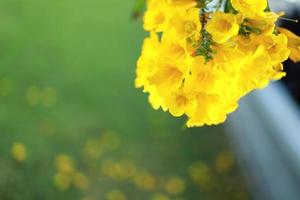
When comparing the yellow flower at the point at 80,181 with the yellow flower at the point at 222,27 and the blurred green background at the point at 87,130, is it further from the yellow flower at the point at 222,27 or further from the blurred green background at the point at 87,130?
the yellow flower at the point at 222,27

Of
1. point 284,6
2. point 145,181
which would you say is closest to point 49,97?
point 145,181

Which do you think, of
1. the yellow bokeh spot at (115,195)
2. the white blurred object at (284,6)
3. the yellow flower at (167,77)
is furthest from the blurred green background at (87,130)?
the yellow flower at (167,77)

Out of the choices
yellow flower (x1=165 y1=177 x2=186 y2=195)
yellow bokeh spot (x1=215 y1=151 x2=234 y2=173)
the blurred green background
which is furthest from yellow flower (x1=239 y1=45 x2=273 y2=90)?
yellow bokeh spot (x1=215 y1=151 x2=234 y2=173)

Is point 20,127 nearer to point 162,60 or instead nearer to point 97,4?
point 97,4

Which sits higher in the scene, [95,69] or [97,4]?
[97,4]

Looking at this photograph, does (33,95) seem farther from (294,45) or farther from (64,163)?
(294,45)

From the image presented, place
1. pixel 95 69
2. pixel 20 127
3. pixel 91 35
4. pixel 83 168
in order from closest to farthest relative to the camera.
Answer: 1. pixel 83 168
2. pixel 20 127
3. pixel 95 69
4. pixel 91 35

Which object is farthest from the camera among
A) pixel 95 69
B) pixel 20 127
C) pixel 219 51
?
pixel 95 69

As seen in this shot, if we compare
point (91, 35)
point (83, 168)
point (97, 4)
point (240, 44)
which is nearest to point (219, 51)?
point (240, 44)
